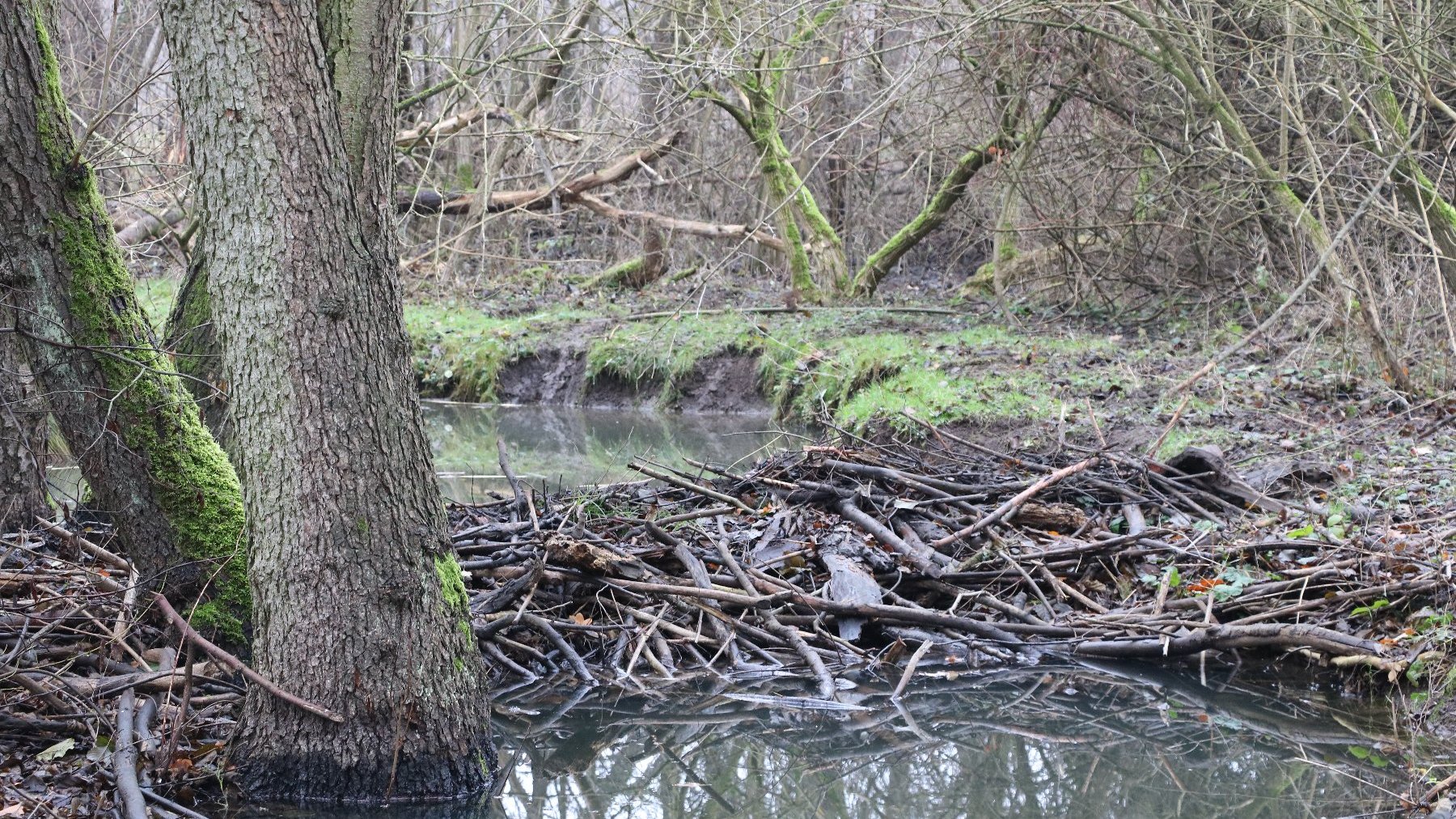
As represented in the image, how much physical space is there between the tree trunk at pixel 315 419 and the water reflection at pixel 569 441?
17.1 ft

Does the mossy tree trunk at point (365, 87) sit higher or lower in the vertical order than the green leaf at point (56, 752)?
higher

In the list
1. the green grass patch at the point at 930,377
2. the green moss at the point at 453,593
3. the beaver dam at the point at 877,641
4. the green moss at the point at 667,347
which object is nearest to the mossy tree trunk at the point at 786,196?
the green moss at the point at 667,347

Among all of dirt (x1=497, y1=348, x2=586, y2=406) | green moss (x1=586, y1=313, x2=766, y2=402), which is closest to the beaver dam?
green moss (x1=586, y1=313, x2=766, y2=402)

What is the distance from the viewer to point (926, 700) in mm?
5535

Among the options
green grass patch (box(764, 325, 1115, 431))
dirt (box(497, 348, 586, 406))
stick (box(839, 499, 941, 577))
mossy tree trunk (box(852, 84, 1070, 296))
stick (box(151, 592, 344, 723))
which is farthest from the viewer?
dirt (box(497, 348, 586, 406))

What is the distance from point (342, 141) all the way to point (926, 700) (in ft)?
11.1

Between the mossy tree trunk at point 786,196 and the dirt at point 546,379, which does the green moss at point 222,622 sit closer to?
the mossy tree trunk at point 786,196

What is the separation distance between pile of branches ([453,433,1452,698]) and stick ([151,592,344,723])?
1.60 metres

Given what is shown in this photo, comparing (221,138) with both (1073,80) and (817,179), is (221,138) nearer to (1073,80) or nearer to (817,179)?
(1073,80)

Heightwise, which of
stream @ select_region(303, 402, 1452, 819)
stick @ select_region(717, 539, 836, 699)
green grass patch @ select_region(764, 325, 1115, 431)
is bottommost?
green grass patch @ select_region(764, 325, 1115, 431)

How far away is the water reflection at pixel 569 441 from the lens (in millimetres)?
10500

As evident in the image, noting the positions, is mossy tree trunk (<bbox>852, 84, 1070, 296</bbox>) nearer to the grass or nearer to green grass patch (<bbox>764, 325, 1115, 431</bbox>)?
the grass

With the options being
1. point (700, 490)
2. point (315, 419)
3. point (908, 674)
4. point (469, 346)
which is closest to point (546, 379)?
point (469, 346)

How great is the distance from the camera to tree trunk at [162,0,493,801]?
12.6 ft
